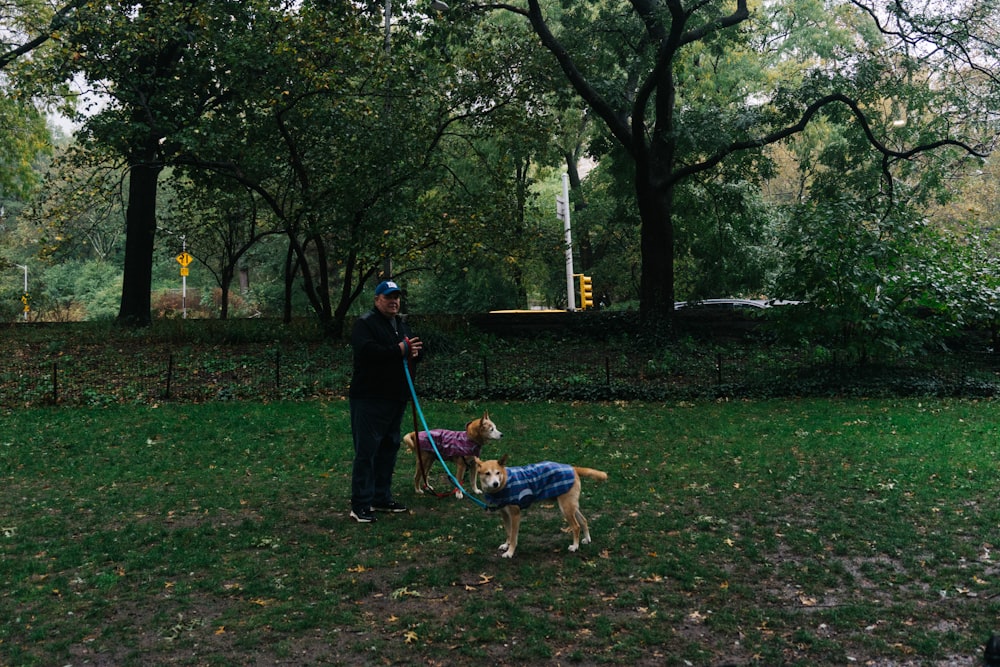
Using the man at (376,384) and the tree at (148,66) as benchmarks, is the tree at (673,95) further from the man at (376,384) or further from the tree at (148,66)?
the man at (376,384)

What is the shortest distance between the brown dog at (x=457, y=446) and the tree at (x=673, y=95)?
467 inches

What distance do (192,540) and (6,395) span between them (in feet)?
32.4

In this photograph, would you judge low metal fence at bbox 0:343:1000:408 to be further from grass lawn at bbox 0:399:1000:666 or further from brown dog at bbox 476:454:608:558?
brown dog at bbox 476:454:608:558

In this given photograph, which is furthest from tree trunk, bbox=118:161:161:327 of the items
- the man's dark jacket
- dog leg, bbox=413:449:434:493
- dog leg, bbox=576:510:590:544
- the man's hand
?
dog leg, bbox=576:510:590:544

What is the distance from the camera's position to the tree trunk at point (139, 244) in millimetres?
22078

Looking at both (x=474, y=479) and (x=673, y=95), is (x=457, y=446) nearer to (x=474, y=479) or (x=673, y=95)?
(x=474, y=479)

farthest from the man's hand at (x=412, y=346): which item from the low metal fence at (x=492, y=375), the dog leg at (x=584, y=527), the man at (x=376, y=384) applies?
the low metal fence at (x=492, y=375)

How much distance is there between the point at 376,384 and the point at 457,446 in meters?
1.22

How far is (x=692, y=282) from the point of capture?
96.8ft

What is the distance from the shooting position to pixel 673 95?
19.9 meters

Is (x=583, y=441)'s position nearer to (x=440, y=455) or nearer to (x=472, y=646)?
(x=440, y=455)

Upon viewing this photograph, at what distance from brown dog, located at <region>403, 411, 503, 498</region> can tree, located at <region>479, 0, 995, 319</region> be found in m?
11.9

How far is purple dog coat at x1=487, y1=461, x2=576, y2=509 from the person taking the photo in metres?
6.23

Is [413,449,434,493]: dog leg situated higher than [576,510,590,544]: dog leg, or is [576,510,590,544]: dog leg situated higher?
[413,449,434,493]: dog leg
